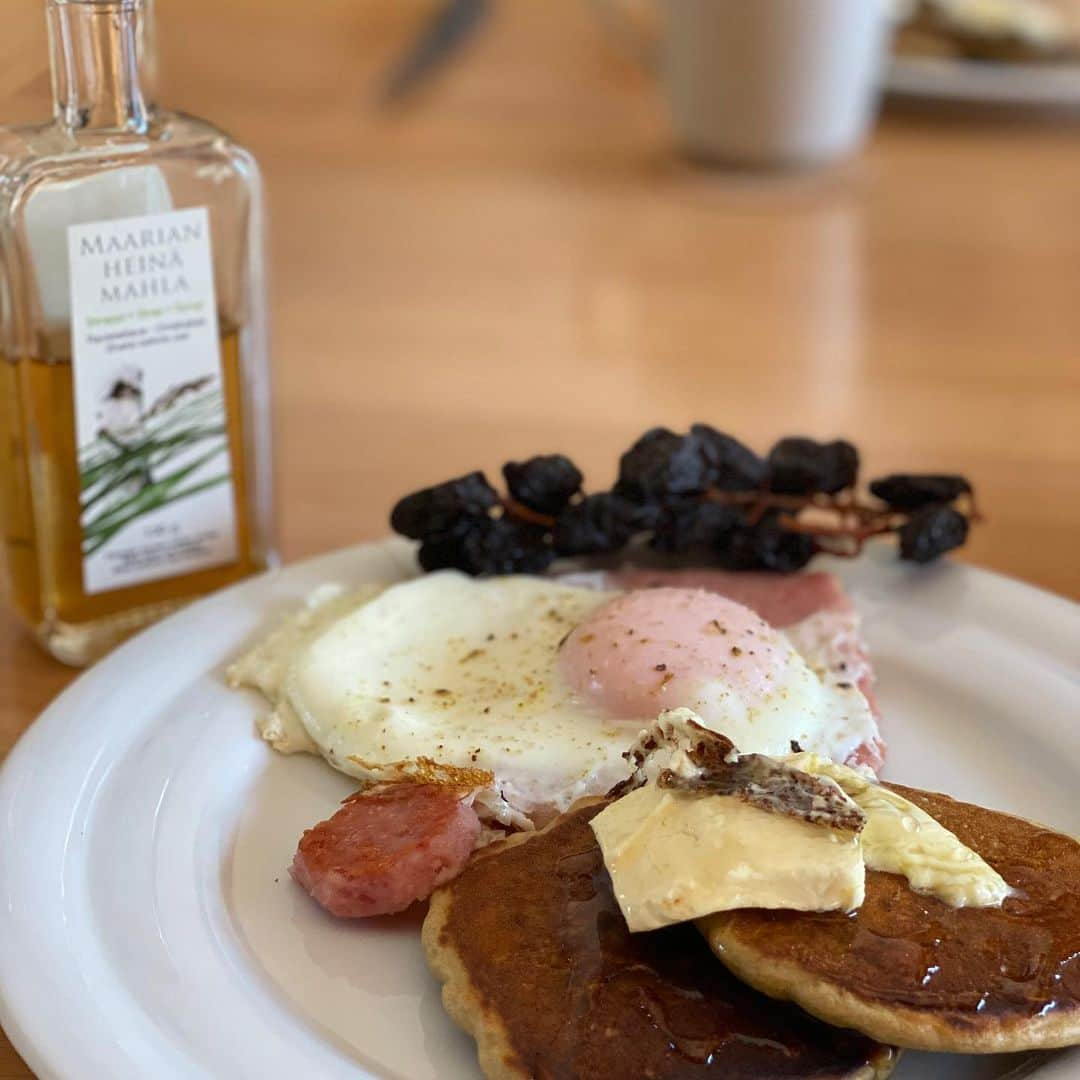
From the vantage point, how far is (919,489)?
1362mm

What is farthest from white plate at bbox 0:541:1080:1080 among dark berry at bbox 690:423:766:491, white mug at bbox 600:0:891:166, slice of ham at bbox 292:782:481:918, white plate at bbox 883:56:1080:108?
white plate at bbox 883:56:1080:108

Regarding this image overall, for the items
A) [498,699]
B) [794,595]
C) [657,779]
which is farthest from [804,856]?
[794,595]

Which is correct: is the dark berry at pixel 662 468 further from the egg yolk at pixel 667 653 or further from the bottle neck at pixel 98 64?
the bottle neck at pixel 98 64

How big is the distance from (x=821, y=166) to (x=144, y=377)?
1.79 m

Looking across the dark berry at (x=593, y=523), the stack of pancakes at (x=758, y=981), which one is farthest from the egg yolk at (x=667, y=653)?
the stack of pancakes at (x=758, y=981)

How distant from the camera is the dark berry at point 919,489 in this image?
135cm

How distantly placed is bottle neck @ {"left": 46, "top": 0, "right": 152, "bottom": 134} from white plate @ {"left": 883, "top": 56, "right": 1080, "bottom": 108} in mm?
2045

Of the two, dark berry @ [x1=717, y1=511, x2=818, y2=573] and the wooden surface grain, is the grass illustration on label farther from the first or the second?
dark berry @ [x1=717, y1=511, x2=818, y2=573]

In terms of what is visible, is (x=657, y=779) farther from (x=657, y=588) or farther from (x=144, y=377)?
(x=144, y=377)

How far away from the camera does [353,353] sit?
2.04 metres

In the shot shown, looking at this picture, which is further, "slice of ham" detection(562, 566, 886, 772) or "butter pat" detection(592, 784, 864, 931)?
"slice of ham" detection(562, 566, 886, 772)

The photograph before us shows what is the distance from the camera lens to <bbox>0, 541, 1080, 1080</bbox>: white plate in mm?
842

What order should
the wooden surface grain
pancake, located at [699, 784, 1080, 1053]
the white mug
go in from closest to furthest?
pancake, located at [699, 784, 1080, 1053] → the wooden surface grain → the white mug

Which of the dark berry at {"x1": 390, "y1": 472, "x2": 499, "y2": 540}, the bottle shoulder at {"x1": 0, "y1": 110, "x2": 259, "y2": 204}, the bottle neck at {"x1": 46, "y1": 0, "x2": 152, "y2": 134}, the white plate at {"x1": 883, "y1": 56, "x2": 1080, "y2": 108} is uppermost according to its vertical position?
the bottle neck at {"x1": 46, "y1": 0, "x2": 152, "y2": 134}
